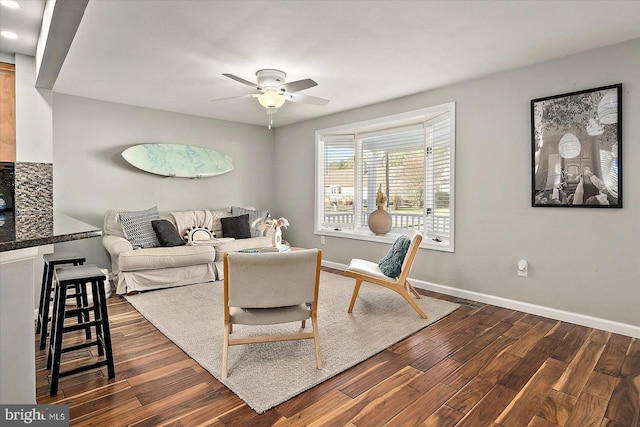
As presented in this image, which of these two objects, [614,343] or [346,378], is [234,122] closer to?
[346,378]

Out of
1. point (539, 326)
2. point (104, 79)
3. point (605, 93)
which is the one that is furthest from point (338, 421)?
point (104, 79)

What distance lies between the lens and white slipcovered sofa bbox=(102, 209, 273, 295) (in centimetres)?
390

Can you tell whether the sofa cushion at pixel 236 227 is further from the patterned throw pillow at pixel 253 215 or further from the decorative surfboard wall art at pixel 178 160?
the decorative surfboard wall art at pixel 178 160

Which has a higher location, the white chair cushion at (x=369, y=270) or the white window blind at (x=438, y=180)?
the white window blind at (x=438, y=180)

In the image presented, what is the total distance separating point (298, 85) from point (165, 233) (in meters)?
2.61

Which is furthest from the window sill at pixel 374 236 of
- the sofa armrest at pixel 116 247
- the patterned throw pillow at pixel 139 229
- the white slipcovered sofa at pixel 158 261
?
the sofa armrest at pixel 116 247

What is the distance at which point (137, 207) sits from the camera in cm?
496

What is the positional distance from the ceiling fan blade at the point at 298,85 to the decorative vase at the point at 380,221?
223cm

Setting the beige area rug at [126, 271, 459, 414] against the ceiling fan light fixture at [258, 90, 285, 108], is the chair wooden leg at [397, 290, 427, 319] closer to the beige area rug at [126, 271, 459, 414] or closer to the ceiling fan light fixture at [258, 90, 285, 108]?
the beige area rug at [126, 271, 459, 414]

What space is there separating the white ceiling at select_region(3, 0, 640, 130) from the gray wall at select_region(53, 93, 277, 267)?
1.73ft

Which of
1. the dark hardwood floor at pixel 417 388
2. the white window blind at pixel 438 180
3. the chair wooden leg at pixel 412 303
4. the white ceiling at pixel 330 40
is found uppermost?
the white ceiling at pixel 330 40

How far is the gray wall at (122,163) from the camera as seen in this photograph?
14.3 feet

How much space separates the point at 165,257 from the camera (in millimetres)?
4066

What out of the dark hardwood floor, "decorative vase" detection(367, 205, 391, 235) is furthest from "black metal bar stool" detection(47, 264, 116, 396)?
"decorative vase" detection(367, 205, 391, 235)
